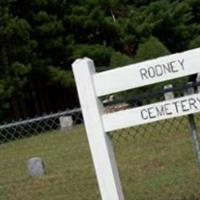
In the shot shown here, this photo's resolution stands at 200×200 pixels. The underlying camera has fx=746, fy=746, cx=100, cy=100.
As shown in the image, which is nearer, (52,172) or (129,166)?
(129,166)

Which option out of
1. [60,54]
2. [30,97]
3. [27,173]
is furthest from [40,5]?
[27,173]

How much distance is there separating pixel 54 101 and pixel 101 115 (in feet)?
91.9

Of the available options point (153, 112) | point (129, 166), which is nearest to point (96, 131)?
point (153, 112)

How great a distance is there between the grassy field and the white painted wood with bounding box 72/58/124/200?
1411mm

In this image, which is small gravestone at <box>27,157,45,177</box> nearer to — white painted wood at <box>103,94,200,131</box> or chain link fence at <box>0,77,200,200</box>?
chain link fence at <box>0,77,200,200</box>

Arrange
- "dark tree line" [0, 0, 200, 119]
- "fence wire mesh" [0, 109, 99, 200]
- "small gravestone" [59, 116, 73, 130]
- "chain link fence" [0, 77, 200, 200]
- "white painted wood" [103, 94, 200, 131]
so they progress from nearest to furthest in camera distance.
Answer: "white painted wood" [103, 94, 200, 131] < "chain link fence" [0, 77, 200, 200] < "fence wire mesh" [0, 109, 99, 200] < "small gravestone" [59, 116, 73, 130] < "dark tree line" [0, 0, 200, 119]

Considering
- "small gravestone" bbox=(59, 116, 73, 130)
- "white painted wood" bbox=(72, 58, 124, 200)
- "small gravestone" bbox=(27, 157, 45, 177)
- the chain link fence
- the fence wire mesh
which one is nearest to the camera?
"white painted wood" bbox=(72, 58, 124, 200)

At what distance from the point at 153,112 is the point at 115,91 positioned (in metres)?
0.35

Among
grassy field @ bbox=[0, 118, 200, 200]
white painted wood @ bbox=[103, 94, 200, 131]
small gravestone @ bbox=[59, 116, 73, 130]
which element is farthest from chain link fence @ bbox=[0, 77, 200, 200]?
small gravestone @ bbox=[59, 116, 73, 130]

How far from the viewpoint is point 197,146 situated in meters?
6.14

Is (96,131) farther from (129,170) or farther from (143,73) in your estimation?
(129,170)

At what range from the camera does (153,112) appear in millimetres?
5754

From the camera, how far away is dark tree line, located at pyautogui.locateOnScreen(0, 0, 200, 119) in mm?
25766

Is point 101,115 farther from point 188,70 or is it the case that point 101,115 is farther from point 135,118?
point 188,70
